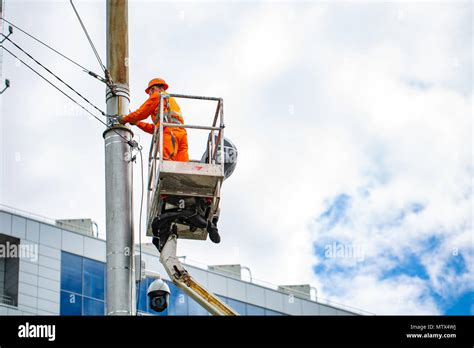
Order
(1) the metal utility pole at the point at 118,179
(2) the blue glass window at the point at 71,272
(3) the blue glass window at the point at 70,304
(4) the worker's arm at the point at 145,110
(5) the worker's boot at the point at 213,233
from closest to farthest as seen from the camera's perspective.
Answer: (1) the metal utility pole at the point at 118,179, (4) the worker's arm at the point at 145,110, (5) the worker's boot at the point at 213,233, (3) the blue glass window at the point at 70,304, (2) the blue glass window at the point at 71,272

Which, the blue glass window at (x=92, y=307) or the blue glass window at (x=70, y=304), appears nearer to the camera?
the blue glass window at (x=70, y=304)

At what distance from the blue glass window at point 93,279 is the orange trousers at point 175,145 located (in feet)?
117

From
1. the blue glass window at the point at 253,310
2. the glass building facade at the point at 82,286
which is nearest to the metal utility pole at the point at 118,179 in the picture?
the glass building facade at the point at 82,286

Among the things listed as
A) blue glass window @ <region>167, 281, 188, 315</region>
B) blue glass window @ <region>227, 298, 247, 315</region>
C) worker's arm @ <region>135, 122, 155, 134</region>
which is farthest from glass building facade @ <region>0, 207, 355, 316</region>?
worker's arm @ <region>135, 122, 155, 134</region>

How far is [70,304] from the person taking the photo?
→ 5000cm

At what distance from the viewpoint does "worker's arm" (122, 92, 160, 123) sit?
15.2 m

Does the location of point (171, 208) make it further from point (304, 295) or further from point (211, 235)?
point (304, 295)

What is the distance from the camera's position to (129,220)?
47.1 feet

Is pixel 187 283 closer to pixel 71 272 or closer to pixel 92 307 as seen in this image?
pixel 92 307

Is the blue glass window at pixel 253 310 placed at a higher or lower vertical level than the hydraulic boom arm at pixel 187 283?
higher

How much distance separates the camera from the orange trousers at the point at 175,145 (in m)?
15.6

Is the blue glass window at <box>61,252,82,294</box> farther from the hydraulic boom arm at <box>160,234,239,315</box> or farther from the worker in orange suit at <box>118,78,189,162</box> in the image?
the hydraulic boom arm at <box>160,234,239,315</box>

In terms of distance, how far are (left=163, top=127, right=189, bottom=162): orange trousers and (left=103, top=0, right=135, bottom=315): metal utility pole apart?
0.74 meters

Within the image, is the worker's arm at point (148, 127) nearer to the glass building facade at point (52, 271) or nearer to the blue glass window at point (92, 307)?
the glass building facade at point (52, 271)
